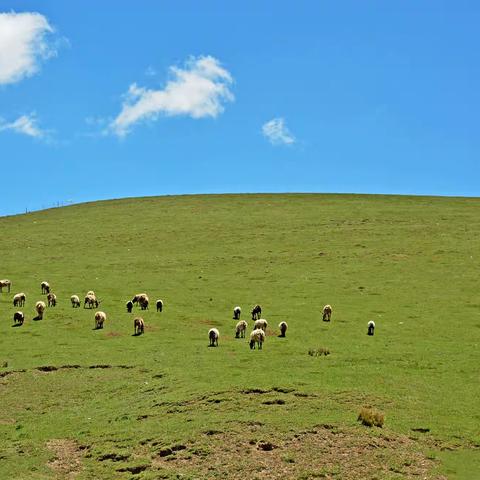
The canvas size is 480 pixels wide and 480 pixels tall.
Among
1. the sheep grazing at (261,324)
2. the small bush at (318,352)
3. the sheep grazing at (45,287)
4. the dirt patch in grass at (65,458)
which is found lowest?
the dirt patch in grass at (65,458)

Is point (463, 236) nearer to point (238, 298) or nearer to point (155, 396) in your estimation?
point (238, 298)

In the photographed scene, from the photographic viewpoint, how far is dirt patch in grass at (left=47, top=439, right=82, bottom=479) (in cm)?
2014

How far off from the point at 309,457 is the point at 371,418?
3.18 meters

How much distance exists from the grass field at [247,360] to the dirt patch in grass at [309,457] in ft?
0.21

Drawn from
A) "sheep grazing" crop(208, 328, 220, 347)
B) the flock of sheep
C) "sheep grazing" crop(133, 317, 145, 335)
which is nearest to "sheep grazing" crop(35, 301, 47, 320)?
the flock of sheep

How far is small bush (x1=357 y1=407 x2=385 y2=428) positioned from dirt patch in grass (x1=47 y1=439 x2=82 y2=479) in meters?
9.55

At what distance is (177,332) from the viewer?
36.5 meters

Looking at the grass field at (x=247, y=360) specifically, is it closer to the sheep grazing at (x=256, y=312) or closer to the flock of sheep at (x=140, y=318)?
the flock of sheep at (x=140, y=318)

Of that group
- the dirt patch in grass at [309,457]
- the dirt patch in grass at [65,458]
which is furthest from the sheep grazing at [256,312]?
the dirt patch in grass at [65,458]

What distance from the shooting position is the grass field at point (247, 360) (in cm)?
2033

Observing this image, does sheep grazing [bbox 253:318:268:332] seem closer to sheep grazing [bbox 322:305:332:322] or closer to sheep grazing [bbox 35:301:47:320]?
sheep grazing [bbox 322:305:332:322]

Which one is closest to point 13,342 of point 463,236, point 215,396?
point 215,396

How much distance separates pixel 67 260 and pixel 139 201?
36578mm

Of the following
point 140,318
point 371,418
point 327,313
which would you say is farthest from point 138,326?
point 371,418
